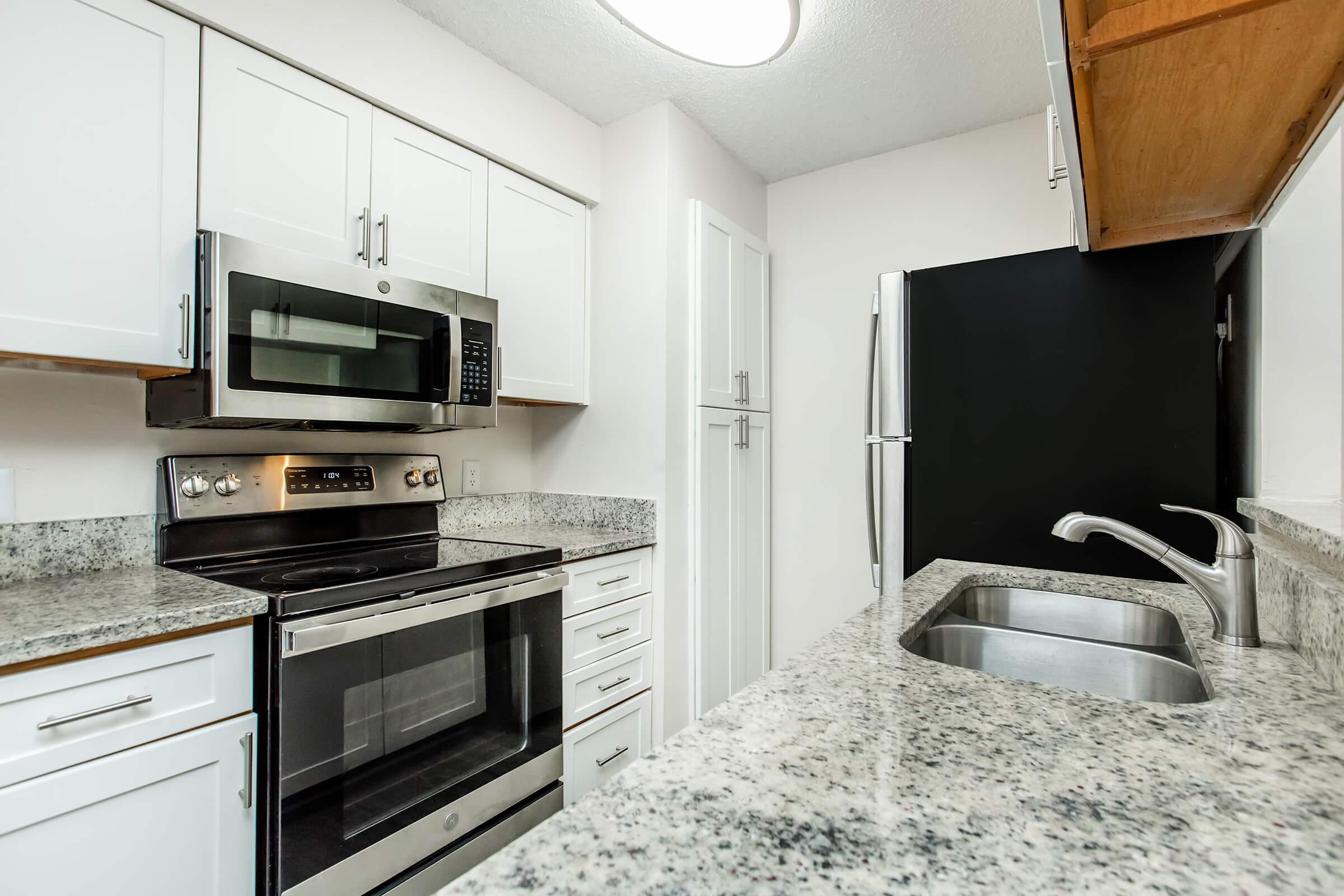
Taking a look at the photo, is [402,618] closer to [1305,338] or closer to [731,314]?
[731,314]

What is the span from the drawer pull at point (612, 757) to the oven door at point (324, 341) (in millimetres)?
1156

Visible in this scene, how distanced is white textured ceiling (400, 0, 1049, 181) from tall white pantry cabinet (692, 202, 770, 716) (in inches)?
16.5

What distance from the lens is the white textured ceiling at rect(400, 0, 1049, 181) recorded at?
6.23ft

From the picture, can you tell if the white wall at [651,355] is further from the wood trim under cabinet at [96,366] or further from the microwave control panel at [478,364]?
the wood trim under cabinet at [96,366]

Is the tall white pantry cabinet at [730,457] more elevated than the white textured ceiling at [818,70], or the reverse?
the white textured ceiling at [818,70]

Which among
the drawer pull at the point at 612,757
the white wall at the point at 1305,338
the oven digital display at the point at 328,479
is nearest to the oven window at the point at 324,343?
the oven digital display at the point at 328,479

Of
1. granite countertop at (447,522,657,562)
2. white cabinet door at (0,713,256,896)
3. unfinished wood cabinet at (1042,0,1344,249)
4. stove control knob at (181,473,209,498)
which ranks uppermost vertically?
unfinished wood cabinet at (1042,0,1344,249)

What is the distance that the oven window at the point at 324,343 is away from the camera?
1475 mm

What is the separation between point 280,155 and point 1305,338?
2293 mm

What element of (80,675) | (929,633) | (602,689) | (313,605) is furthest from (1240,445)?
(80,675)

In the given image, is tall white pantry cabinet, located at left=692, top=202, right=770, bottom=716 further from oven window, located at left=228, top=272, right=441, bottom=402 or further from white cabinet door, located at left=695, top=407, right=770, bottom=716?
oven window, located at left=228, top=272, right=441, bottom=402

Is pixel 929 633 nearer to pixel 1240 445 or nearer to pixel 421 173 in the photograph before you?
pixel 1240 445

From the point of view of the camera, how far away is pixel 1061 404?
5.54ft

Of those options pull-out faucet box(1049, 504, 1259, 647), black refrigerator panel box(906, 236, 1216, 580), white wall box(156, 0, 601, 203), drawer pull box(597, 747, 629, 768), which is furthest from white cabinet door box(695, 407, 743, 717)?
pull-out faucet box(1049, 504, 1259, 647)
